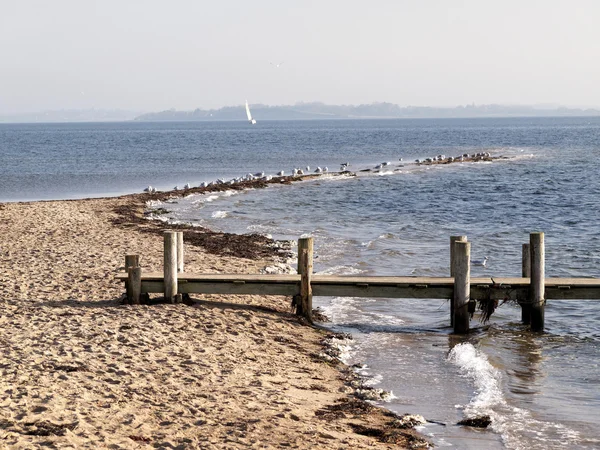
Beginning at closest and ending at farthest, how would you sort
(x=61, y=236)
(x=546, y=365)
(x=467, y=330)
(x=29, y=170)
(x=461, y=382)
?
(x=461, y=382) < (x=546, y=365) < (x=467, y=330) < (x=61, y=236) < (x=29, y=170)

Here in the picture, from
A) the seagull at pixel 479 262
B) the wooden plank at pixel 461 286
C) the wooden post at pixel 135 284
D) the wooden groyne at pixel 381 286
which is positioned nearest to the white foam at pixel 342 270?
the seagull at pixel 479 262

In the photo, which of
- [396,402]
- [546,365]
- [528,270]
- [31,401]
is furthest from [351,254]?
[31,401]

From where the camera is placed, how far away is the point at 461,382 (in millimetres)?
11695

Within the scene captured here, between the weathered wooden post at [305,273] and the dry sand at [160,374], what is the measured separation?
0.28 m

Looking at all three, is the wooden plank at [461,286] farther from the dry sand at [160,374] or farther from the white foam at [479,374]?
the dry sand at [160,374]

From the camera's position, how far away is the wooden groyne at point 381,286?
562 inches

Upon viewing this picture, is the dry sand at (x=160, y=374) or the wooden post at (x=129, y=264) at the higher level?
the wooden post at (x=129, y=264)

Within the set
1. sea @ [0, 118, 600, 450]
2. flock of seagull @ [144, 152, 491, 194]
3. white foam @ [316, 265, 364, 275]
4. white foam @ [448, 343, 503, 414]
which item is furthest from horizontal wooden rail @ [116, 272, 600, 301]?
flock of seagull @ [144, 152, 491, 194]

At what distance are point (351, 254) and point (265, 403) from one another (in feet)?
44.1

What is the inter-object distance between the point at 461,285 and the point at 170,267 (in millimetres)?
5048

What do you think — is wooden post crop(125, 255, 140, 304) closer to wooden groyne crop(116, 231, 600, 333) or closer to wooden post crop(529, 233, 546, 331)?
wooden groyne crop(116, 231, 600, 333)

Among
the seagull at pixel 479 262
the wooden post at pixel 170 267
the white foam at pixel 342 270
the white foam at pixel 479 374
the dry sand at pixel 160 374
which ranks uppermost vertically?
the wooden post at pixel 170 267

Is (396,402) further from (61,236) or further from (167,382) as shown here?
(61,236)

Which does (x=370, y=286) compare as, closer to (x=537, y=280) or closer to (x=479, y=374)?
(x=537, y=280)
